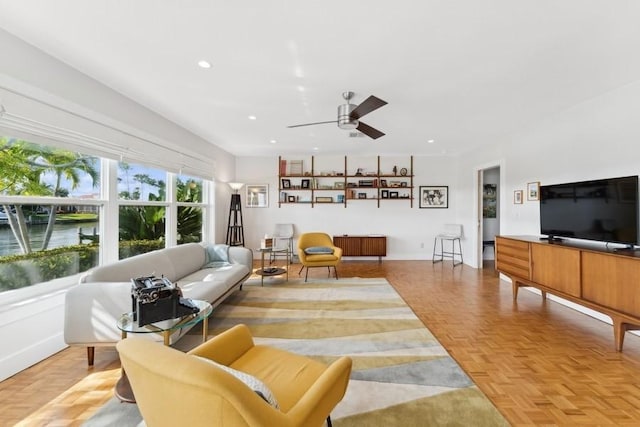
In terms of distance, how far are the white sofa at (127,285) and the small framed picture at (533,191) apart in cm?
432

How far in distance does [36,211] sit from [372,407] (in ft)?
10.4

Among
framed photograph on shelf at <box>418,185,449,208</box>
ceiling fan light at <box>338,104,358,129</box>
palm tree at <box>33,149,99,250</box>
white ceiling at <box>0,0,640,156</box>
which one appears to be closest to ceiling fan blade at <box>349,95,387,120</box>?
ceiling fan light at <box>338,104,358,129</box>

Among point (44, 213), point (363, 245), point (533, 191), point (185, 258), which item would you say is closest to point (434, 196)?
point (363, 245)

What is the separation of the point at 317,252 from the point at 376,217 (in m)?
2.28

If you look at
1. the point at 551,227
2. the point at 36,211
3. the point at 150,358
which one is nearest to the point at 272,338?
the point at 150,358

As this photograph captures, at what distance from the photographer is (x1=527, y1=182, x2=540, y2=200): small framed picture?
13.5ft

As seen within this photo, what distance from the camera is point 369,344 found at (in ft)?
8.64

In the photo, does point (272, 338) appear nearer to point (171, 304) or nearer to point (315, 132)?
point (171, 304)

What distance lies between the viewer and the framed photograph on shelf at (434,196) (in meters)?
6.76

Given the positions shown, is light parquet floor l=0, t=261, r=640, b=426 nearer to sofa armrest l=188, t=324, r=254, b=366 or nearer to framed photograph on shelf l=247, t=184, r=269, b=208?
sofa armrest l=188, t=324, r=254, b=366

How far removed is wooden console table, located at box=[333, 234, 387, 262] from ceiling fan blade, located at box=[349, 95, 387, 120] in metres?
3.79

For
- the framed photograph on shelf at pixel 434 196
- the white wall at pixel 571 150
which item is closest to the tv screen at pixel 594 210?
the white wall at pixel 571 150

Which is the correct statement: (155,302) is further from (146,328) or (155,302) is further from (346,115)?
(346,115)

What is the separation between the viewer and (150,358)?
35.9 inches
